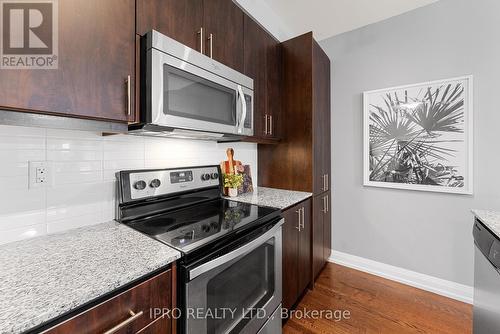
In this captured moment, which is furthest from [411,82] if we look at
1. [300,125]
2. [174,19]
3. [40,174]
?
[40,174]

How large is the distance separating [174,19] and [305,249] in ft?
6.18

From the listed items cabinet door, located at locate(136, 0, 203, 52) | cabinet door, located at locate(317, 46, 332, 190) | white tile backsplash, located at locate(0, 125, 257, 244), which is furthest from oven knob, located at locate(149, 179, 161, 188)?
cabinet door, located at locate(317, 46, 332, 190)

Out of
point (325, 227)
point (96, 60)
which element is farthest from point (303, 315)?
point (96, 60)

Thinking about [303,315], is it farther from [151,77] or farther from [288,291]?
[151,77]

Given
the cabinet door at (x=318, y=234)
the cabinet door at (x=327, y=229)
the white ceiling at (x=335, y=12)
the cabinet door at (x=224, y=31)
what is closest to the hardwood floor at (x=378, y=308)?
the cabinet door at (x=318, y=234)

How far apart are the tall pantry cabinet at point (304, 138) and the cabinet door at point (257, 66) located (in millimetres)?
331

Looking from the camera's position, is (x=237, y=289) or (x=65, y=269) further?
(x=237, y=289)

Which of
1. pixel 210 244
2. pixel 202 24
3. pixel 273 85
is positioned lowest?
pixel 210 244

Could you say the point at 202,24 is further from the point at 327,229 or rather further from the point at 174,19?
the point at 327,229

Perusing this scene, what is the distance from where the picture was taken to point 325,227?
2385 mm

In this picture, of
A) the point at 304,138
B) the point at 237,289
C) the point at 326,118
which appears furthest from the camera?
the point at 326,118

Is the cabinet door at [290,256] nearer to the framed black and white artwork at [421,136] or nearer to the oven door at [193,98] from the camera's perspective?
→ the oven door at [193,98]

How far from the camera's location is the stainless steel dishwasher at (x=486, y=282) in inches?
38.3

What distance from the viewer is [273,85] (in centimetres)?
199
